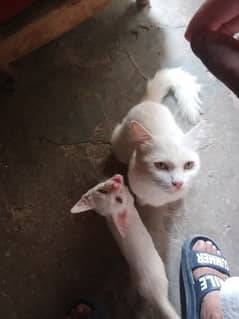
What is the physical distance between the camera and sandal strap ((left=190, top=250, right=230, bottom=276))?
1293 mm

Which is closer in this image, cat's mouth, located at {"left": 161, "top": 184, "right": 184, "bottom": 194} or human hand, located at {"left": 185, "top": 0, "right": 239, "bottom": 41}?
human hand, located at {"left": 185, "top": 0, "right": 239, "bottom": 41}

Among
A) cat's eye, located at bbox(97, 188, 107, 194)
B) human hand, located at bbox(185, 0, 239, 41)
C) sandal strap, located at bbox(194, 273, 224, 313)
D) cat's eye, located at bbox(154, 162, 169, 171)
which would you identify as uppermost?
human hand, located at bbox(185, 0, 239, 41)

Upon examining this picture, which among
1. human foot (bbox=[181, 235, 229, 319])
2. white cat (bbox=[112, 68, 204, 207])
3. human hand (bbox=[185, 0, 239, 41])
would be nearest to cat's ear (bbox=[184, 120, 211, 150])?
white cat (bbox=[112, 68, 204, 207])

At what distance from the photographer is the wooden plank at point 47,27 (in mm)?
1371

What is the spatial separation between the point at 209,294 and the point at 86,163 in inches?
18.0

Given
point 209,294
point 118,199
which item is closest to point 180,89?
point 118,199

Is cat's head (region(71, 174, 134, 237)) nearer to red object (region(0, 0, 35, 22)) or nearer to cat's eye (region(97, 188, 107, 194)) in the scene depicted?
cat's eye (region(97, 188, 107, 194))

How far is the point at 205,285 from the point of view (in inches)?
50.3

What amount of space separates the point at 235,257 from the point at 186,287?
0.50 feet

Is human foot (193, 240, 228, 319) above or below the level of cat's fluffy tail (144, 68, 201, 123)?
below

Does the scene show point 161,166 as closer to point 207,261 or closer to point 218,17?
point 207,261

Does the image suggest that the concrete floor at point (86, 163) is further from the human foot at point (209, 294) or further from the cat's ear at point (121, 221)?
the cat's ear at point (121, 221)

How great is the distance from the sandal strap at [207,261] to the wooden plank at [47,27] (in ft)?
2.25

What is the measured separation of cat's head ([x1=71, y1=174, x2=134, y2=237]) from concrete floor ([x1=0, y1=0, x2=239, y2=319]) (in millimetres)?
191
